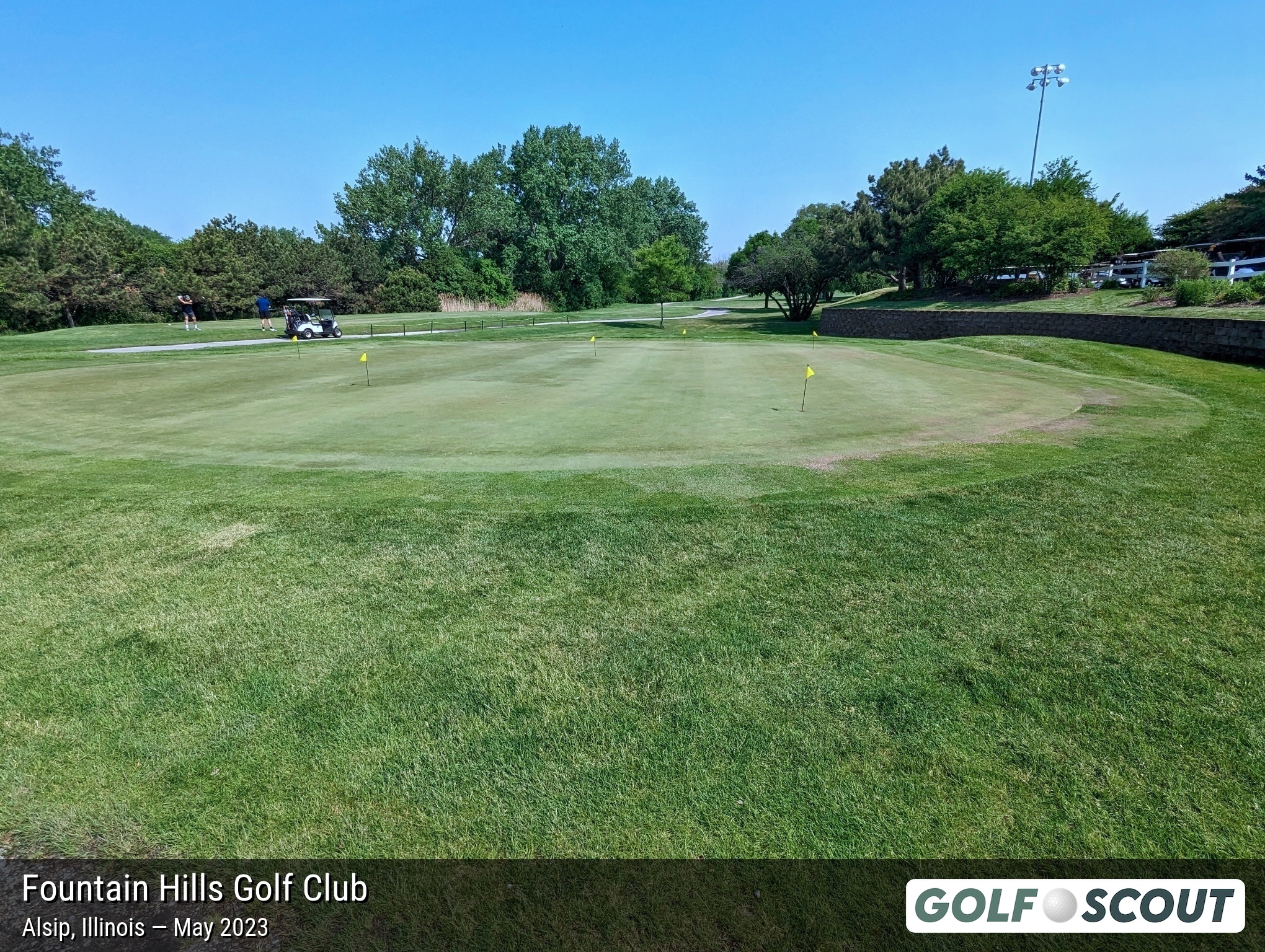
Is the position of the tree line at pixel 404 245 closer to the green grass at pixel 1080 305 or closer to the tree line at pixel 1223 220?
the green grass at pixel 1080 305

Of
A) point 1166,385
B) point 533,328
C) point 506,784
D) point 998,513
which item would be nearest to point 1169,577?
point 998,513

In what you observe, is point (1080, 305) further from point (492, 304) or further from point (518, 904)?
point (492, 304)

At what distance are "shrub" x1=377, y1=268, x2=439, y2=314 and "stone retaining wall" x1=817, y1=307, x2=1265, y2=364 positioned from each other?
43.2m

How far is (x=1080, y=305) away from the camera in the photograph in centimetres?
3112

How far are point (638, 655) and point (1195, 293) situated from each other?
30.9 meters

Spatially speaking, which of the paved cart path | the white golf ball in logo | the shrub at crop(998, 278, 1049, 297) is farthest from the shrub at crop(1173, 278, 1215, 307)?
the paved cart path

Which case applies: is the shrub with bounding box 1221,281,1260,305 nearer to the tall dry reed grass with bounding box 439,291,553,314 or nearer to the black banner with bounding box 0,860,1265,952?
the black banner with bounding box 0,860,1265,952

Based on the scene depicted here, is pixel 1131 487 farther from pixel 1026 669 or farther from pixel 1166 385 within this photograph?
pixel 1166 385

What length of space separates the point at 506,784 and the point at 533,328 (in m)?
45.5

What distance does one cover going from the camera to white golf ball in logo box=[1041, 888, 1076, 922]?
2.49 metres

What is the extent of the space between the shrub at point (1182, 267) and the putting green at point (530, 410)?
53.5 ft

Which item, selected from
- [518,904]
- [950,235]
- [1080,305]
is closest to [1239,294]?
[1080,305]

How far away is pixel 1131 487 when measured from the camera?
736 cm

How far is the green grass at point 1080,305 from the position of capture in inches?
870
